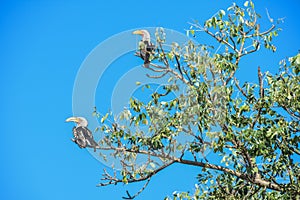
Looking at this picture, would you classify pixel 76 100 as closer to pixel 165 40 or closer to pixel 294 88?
pixel 165 40

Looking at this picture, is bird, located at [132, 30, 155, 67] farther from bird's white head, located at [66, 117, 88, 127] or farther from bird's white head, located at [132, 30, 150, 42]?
bird's white head, located at [66, 117, 88, 127]

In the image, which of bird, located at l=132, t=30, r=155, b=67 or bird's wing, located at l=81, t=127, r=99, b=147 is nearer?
bird's wing, located at l=81, t=127, r=99, b=147

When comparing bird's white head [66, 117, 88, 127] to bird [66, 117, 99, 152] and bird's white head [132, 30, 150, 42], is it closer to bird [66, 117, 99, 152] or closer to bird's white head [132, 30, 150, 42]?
bird [66, 117, 99, 152]

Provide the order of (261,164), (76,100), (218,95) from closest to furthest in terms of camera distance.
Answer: (218,95) → (261,164) → (76,100)

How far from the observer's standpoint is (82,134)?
6781 millimetres

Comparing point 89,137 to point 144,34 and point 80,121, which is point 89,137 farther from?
point 144,34

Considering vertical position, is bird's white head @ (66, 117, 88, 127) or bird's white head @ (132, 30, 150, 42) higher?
bird's white head @ (132, 30, 150, 42)

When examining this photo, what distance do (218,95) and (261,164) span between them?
96cm

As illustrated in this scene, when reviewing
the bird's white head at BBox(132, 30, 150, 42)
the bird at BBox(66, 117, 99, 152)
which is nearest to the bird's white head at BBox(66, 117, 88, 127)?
the bird at BBox(66, 117, 99, 152)

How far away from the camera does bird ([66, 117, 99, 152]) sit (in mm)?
6206

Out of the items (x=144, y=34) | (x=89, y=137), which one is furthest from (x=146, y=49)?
(x=89, y=137)

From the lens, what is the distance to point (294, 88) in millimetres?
6164

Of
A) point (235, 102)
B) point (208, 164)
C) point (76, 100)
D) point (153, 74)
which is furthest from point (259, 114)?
point (76, 100)

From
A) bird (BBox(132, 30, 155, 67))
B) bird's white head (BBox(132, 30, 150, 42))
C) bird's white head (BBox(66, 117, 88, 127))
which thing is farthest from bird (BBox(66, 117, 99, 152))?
bird's white head (BBox(132, 30, 150, 42))
